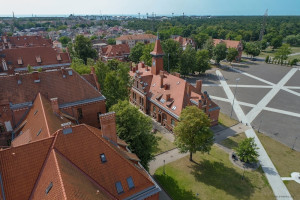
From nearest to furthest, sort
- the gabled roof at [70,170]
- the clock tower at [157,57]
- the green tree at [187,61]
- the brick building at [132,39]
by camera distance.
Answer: the gabled roof at [70,170] < the clock tower at [157,57] < the green tree at [187,61] < the brick building at [132,39]

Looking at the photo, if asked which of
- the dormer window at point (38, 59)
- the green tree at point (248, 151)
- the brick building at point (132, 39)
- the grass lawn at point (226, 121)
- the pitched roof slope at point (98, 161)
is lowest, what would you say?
the grass lawn at point (226, 121)

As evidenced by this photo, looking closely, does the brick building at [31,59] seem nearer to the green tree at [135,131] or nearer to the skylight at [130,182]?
the green tree at [135,131]

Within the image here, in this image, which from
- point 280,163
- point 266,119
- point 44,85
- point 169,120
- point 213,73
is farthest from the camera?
point 213,73

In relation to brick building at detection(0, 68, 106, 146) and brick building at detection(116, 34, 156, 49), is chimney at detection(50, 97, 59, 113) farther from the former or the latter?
brick building at detection(116, 34, 156, 49)

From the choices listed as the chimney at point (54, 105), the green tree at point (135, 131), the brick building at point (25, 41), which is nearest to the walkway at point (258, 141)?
the green tree at point (135, 131)

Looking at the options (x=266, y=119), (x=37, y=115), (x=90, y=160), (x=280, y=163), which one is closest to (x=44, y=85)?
(x=37, y=115)

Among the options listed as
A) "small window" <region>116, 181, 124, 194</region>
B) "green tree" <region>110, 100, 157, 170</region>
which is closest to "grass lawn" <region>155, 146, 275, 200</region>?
"green tree" <region>110, 100, 157, 170</region>

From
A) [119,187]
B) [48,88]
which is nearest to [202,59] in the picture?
[48,88]

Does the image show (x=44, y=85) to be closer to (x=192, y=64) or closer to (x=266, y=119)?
(x=266, y=119)
